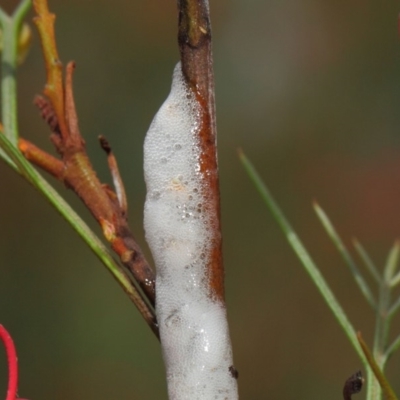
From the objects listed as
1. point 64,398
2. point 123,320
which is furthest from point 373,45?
point 64,398

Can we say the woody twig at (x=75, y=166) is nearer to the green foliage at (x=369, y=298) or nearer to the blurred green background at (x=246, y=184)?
the green foliage at (x=369, y=298)

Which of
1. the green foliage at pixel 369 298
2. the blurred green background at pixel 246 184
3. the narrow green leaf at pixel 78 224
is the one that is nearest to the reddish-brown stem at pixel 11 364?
the narrow green leaf at pixel 78 224

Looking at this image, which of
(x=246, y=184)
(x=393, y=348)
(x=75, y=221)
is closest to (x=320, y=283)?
(x=393, y=348)

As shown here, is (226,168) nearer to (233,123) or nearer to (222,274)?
(233,123)

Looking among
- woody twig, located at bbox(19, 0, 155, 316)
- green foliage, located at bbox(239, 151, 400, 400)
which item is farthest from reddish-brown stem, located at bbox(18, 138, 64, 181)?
green foliage, located at bbox(239, 151, 400, 400)

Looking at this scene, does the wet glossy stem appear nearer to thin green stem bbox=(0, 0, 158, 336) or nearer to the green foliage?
thin green stem bbox=(0, 0, 158, 336)

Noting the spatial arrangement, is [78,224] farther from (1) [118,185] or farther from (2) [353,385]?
(2) [353,385]
